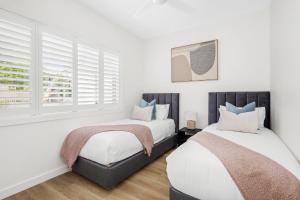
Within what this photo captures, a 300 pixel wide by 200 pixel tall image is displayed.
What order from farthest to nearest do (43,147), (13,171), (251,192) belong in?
1. (43,147)
2. (13,171)
3. (251,192)

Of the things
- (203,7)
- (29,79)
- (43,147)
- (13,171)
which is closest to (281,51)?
(203,7)

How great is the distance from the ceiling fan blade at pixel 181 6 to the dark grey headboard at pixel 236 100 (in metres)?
1.61

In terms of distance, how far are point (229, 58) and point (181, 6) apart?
54.2 inches

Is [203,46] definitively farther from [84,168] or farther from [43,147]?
[43,147]

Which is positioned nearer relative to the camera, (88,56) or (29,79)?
(29,79)

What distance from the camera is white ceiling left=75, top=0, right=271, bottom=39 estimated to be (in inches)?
98.3

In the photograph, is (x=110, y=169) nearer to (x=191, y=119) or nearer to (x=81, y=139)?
(x=81, y=139)

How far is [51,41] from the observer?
2.18 metres

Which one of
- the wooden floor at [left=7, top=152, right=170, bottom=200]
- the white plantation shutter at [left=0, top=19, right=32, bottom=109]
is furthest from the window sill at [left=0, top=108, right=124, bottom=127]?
the wooden floor at [left=7, top=152, right=170, bottom=200]

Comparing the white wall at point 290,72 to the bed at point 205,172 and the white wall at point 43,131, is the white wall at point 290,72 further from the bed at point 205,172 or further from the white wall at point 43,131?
the white wall at point 43,131

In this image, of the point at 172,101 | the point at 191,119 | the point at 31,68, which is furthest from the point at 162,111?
the point at 31,68

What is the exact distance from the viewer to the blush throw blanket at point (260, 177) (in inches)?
36.7

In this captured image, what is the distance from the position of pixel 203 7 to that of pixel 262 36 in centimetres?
120

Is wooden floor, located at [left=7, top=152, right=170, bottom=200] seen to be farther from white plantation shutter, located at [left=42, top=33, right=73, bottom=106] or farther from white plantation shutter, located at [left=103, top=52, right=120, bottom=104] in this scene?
white plantation shutter, located at [left=103, top=52, right=120, bottom=104]
